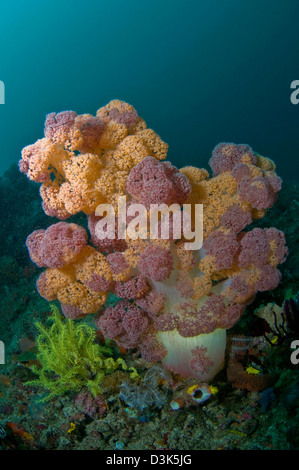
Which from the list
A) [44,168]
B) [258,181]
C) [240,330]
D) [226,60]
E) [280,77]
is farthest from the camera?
[226,60]

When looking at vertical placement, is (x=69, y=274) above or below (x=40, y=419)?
above

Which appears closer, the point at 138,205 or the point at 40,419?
the point at 138,205

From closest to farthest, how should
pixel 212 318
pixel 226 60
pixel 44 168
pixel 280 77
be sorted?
pixel 44 168, pixel 212 318, pixel 280 77, pixel 226 60

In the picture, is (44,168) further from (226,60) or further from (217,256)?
(226,60)

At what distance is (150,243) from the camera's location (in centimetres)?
317

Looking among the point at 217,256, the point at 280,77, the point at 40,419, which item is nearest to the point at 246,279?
the point at 217,256

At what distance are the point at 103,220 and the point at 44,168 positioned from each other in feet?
2.65

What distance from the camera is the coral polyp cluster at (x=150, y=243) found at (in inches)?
116

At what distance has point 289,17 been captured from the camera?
132 ft

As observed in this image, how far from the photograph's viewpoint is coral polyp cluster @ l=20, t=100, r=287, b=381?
2.94 meters

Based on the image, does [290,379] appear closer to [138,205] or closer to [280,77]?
[138,205]

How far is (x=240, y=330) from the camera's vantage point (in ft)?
13.1

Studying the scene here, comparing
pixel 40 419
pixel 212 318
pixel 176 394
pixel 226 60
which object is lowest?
pixel 40 419

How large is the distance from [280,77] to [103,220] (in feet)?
149
